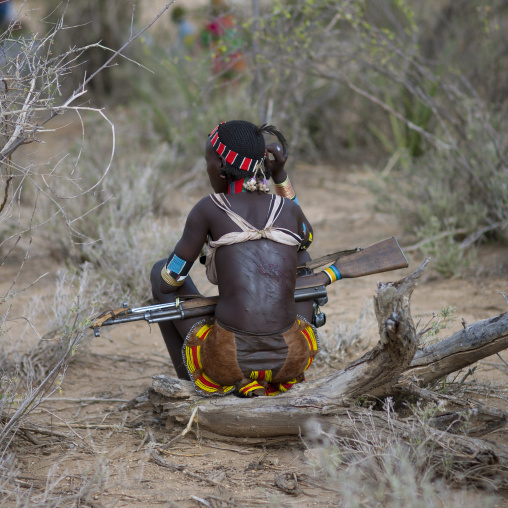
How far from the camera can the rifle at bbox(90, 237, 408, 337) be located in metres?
2.61

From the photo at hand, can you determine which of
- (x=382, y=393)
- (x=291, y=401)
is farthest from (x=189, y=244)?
(x=382, y=393)

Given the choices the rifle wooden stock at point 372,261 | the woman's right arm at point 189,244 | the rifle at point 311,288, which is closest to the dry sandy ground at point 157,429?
the rifle at point 311,288

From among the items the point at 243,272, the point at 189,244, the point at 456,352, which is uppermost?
the point at 189,244

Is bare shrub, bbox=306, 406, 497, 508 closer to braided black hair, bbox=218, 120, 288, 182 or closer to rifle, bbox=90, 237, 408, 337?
rifle, bbox=90, 237, 408, 337

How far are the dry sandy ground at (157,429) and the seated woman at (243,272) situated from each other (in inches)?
11.4

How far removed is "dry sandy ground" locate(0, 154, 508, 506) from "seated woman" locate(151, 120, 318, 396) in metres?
0.29

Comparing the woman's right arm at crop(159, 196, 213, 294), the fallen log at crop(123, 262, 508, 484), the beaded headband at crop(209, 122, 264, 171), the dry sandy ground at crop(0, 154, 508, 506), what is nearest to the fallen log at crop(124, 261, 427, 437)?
the fallen log at crop(123, 262, 508, 484)

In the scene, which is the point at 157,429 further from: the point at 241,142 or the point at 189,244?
the point at 241,142

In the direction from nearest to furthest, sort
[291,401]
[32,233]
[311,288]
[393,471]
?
[393,471] < [291,401] < [311,288] < [32,233]

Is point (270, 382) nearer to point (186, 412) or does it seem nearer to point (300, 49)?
point (186, 412)

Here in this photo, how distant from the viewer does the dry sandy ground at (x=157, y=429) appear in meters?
2.19

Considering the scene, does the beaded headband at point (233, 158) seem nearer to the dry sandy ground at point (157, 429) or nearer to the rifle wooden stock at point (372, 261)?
the rifle wooden stock at point (372, 261)

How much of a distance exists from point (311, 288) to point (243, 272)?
1.19 feet

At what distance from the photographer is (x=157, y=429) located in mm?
2727
